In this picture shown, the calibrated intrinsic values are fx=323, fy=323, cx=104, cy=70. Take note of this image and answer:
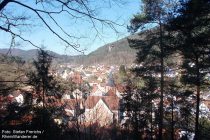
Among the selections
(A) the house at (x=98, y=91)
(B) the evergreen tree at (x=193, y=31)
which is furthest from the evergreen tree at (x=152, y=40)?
(A) the house at (x=98, y=91)

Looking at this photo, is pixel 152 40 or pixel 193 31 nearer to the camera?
pixel 193 31

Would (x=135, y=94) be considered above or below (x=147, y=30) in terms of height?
below

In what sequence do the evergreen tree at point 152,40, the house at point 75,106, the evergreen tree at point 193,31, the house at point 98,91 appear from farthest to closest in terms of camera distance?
the house at point 98,91 → the evergreen tree at point 152,40 → the house at point 75,106 → the evergreen tree at point 193,31

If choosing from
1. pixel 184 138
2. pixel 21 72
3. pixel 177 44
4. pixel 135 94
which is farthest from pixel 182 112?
pixel 21 72

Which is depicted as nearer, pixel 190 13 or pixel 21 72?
pixel 21 72

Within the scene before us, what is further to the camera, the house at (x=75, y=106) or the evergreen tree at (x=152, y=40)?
the evergreen tree at (x=152, y=40)

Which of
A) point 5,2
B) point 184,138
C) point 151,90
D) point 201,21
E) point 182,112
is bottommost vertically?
point 184,138

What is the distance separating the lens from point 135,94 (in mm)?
21812

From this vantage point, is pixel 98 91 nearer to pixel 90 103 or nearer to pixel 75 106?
pixel 90 103

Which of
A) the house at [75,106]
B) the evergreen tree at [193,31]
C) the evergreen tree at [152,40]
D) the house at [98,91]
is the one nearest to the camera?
the evergreen tree at [193,31]

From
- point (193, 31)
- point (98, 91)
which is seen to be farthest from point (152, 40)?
point (98, 91)

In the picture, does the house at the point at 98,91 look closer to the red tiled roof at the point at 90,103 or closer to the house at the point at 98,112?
the house at the point at 98,112

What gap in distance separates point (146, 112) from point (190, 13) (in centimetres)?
1126

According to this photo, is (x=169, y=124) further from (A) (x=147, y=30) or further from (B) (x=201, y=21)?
(B) (x=201, y=21)
